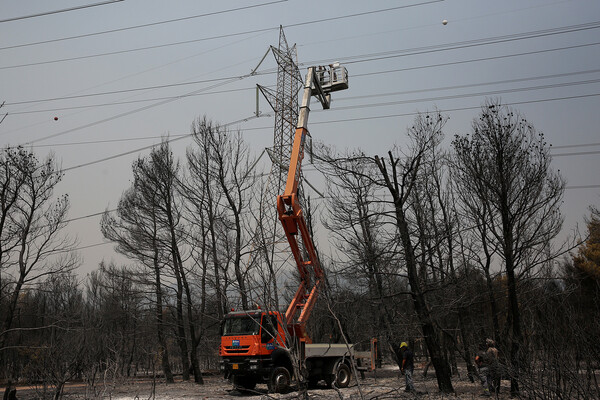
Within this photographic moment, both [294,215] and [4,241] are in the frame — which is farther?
[4,241]

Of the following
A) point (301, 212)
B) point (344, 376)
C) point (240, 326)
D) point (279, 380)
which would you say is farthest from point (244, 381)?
point (301, 212)

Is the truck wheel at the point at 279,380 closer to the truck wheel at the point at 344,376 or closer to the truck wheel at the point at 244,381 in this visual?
the truck wheel at the point at 244,381

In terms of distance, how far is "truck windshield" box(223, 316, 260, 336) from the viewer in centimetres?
1806

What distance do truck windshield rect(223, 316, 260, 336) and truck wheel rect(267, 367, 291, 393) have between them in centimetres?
158

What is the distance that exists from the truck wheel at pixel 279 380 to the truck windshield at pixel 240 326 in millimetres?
1578

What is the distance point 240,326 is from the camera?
18391 mm

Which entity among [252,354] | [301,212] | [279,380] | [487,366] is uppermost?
[301,212]

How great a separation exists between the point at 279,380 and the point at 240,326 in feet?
8.09

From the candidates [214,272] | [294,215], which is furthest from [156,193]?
[294,215]

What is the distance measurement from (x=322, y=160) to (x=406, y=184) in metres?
2.94

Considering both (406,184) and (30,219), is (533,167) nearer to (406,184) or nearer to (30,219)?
(406,184)

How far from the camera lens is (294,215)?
1446 cm

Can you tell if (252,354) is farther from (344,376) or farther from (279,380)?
(344,376)

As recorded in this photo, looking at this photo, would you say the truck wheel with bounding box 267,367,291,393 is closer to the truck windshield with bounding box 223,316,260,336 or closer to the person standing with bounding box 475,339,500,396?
the truck windshield with bounding box 223,316,260,336
